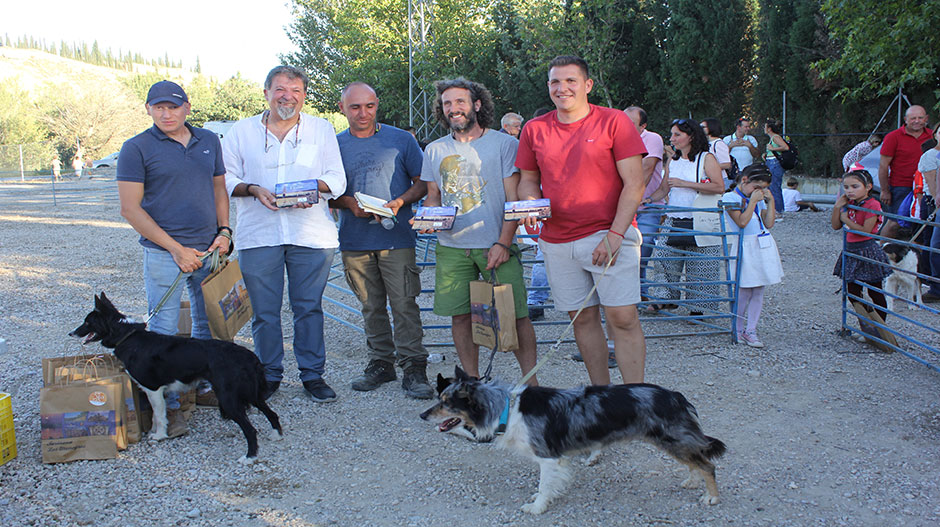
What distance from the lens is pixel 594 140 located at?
370 cm

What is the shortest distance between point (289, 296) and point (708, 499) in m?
2.91

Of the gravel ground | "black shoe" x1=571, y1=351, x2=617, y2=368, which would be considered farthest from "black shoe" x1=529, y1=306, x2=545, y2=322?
"black shoe" x1=571, y1=351, x2=617, y2=368

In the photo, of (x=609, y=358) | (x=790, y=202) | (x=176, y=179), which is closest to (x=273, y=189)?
(x=176, y=179)

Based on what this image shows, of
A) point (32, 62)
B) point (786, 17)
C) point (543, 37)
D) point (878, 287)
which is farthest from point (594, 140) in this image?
point (32, 62)

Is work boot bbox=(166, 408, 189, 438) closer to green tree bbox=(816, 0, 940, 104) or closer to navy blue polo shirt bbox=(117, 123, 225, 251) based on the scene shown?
navy blue polo shirt bbox=(117, 123, 225, 251)

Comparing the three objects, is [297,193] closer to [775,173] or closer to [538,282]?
[538,282]

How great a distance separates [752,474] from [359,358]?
3.34 m

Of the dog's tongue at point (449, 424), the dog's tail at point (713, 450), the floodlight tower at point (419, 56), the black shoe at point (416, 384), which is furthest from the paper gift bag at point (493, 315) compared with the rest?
the floodlight tower at point (419, 56)

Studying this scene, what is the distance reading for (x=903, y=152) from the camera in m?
8.04

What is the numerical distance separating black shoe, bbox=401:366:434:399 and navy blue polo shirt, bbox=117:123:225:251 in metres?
1.60

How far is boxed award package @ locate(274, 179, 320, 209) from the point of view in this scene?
4.17 m

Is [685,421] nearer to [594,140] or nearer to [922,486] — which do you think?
[922,486]

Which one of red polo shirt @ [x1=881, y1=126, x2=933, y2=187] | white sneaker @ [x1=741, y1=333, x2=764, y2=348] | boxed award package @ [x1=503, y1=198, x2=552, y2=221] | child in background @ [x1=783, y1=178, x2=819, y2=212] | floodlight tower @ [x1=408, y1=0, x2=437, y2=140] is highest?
floodlight tower @ [x1=408, y1=0, x2=437, y2=140]

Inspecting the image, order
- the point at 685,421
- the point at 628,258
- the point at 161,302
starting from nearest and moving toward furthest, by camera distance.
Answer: the point at 685,421
the point at 628,258
the point at 161,302
